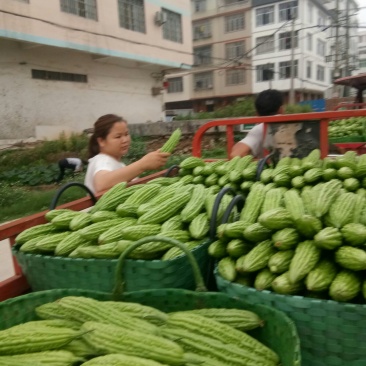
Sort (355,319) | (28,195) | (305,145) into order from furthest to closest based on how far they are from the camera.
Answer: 1. (28,195)
2. (305,145)
3. (355,319)

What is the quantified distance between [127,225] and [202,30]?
4456 centimetres

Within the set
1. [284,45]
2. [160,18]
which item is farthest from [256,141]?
[284,45]

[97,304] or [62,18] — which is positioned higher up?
[62,18]

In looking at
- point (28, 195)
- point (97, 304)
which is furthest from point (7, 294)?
A: point (28, 195)

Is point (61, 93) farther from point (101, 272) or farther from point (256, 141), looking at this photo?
point (101, 272)

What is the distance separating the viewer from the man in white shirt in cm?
437

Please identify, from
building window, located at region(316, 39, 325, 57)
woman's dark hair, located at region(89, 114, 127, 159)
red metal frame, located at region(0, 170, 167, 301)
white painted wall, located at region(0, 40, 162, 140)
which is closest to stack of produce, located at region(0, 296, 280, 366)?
red metal frame, located at region(0, 170, 167, 301)

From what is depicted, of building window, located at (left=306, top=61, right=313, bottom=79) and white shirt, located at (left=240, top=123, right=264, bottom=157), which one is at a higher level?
building window, located at (left=306, top=61, right=313, bottom=79)

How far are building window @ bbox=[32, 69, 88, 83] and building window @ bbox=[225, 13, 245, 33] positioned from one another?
29.2 meters

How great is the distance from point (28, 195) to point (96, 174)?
5.93 metres

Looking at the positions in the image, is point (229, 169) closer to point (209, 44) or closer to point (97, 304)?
point (97, 304)

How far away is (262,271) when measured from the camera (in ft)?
4.98

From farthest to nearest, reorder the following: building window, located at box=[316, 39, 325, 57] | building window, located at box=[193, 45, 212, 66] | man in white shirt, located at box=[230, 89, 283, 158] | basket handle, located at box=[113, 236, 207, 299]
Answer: building window, located at box=[316, 39, 325, 57] → building window, located at box=[193, 45, 212, 66] → man in white shirt, located at box=[230, 89, 283, 158] → basket handle, located at box=[113, 236, 207, 299]

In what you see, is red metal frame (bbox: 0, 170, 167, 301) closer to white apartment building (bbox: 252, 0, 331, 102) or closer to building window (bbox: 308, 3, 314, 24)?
white apartment building (bbox: 252, 0, 331, 102)
